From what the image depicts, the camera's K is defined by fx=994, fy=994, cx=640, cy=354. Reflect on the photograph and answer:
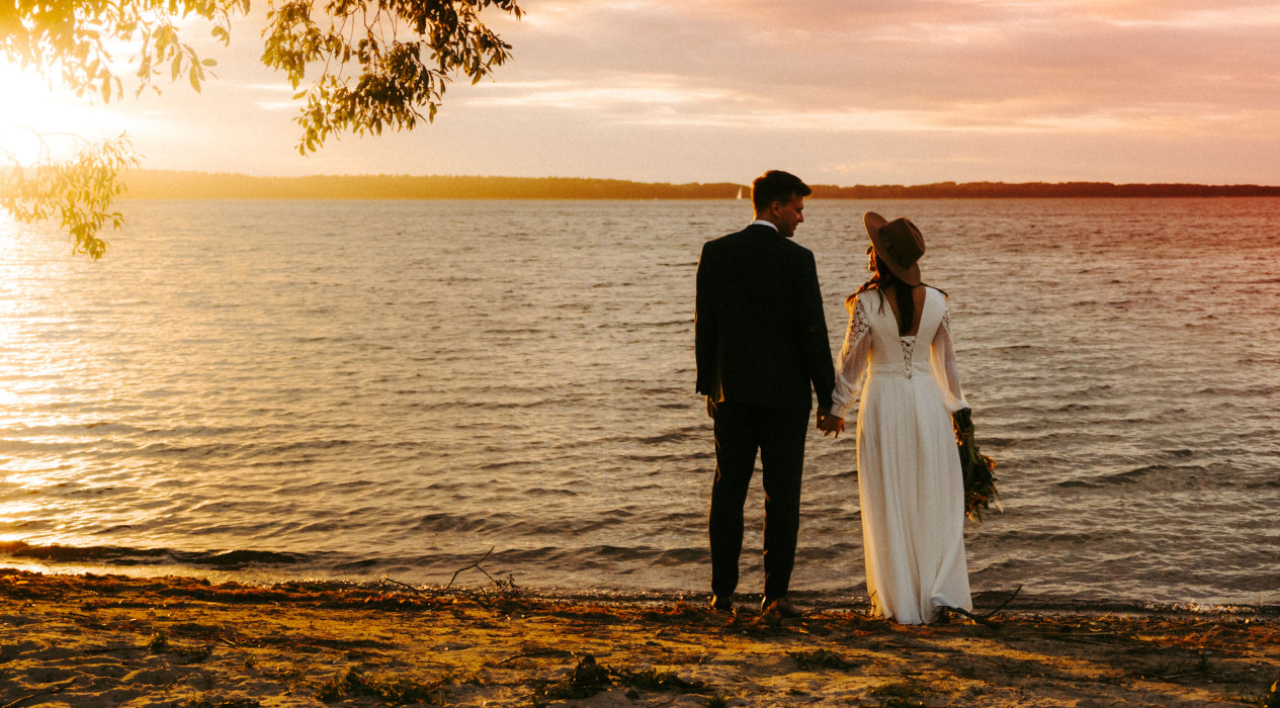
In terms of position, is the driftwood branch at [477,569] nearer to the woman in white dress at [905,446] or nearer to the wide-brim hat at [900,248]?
the woman in white dress at [905,446]

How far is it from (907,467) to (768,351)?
40.9 inches

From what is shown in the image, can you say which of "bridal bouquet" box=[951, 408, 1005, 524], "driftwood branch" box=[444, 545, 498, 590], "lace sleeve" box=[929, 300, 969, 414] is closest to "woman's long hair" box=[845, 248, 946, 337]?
"lace sleeve" box=[929, 300, 969, 414]

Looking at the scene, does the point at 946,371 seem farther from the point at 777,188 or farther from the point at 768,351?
the point at 777,188

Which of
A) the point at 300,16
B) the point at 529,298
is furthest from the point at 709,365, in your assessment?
the point at 529,298

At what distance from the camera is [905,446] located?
5.49 metres

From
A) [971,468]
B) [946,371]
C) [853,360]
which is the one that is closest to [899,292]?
[853,360]

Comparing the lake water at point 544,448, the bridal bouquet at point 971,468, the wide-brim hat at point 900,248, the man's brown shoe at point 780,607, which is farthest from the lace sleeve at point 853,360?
the lake water at point 544,448

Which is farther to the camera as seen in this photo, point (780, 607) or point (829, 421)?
point (780, 607)

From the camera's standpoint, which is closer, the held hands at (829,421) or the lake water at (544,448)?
the held hands at (829,421)

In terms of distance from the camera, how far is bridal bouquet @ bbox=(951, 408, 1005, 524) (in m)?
5.77

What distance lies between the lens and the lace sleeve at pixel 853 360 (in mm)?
5426

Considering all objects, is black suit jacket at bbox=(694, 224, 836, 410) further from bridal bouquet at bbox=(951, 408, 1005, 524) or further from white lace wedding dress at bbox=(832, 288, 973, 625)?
bridal bouquet at bbox=(951, 408, 1005, 524)

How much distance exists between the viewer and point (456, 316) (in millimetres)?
31500

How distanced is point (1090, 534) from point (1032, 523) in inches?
21.4
